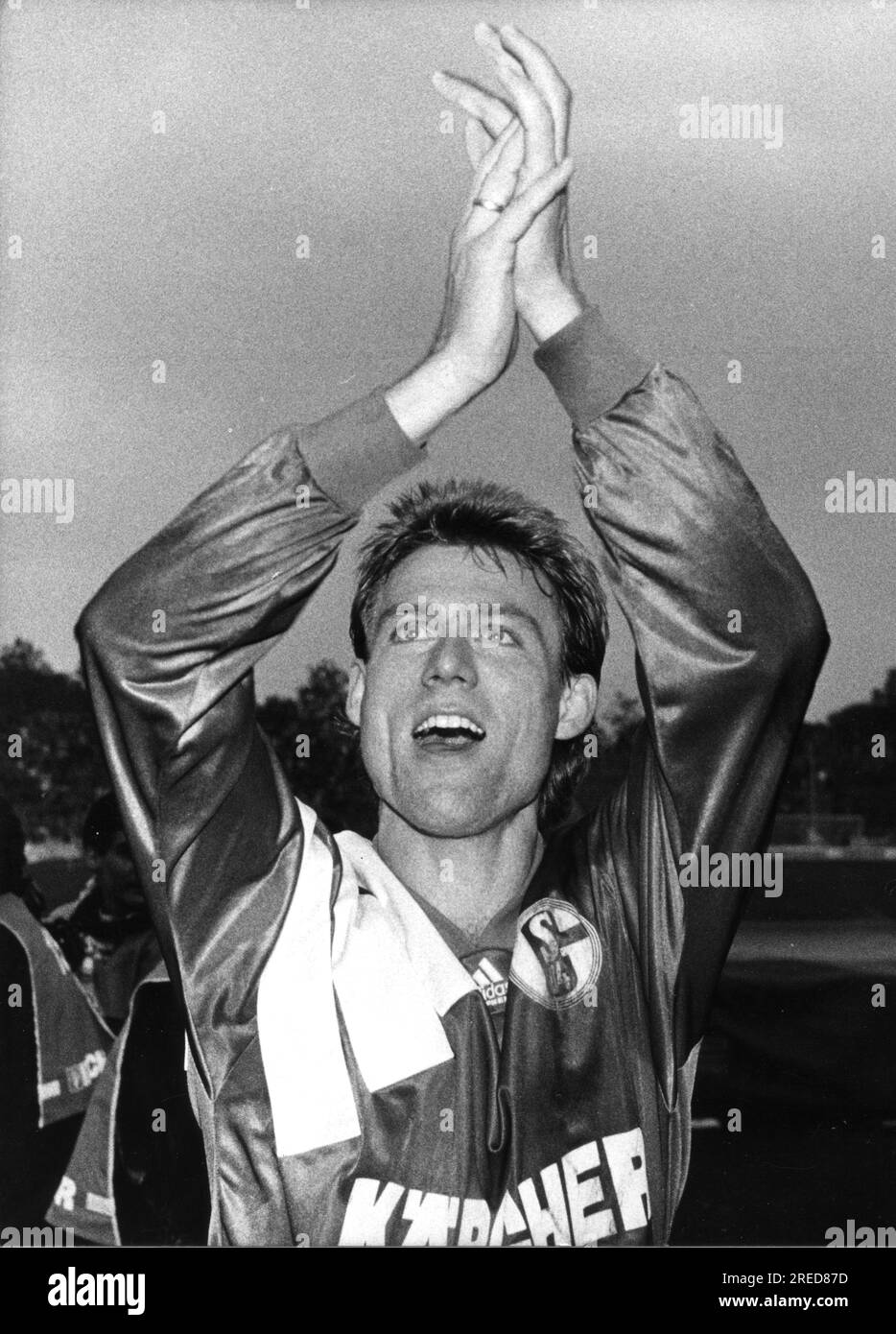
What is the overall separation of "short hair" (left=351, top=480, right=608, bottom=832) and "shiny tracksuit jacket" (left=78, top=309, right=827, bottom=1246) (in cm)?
6

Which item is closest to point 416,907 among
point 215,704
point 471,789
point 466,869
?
point 466,869

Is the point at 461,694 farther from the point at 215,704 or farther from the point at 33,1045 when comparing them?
the point at 33,1045

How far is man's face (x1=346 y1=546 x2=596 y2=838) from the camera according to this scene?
2.60 m

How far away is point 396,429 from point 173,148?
2.18 feet

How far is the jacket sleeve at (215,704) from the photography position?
8.41 ft

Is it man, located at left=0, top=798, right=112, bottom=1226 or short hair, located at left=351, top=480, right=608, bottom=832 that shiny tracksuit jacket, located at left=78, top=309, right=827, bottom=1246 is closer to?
short hair, located at left=351, top=480, right=608, bottom=832

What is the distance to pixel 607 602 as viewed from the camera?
264 centimetres

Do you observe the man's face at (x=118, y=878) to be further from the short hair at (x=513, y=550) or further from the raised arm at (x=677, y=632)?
the raised arm at (x=677, y=632)

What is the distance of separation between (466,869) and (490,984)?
20cm

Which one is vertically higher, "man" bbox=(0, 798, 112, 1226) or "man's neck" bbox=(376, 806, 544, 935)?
"man's neck" bbox=(376, 806, 544, 935)

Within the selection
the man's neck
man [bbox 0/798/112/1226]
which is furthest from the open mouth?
man [bbox 0/798/112/1226]

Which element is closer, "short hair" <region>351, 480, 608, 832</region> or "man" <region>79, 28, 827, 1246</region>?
"man" <region>79, 28, 827, 1246</region>

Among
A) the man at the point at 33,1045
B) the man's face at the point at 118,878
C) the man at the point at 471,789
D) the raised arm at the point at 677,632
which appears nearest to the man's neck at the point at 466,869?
the man at the point at 471,789

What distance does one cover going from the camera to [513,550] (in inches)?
104
